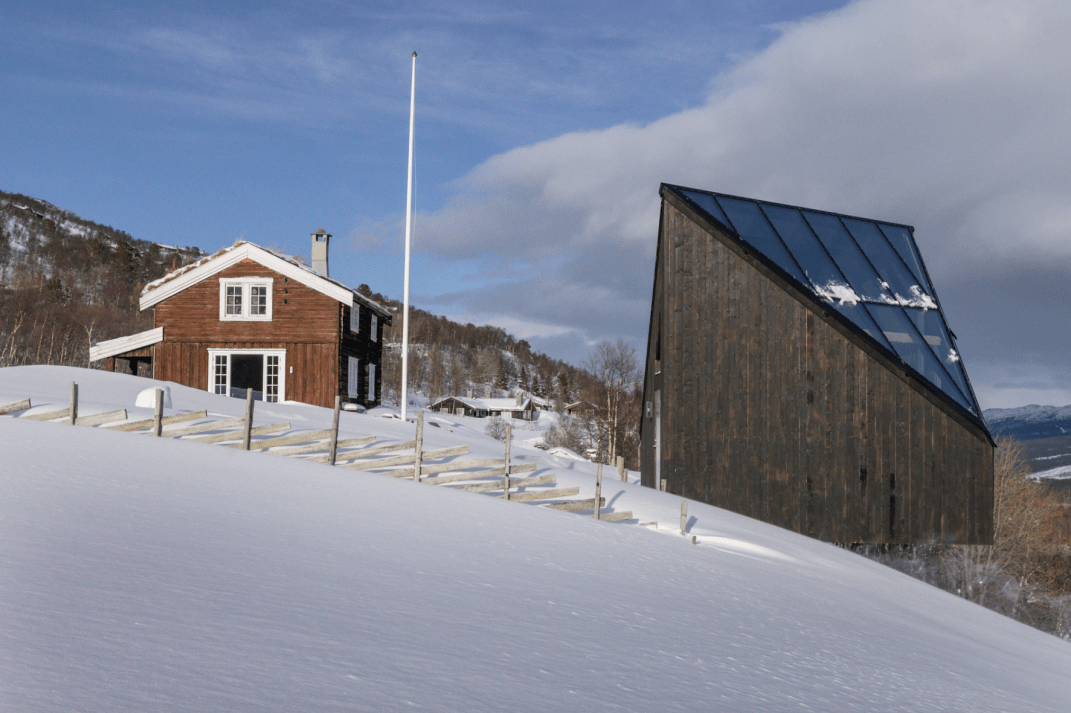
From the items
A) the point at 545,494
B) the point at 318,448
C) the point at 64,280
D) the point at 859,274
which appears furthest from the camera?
the point at 64,280

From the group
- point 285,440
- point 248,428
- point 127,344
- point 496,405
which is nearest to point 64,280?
point 496,405

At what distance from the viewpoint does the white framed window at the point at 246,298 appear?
2875cm

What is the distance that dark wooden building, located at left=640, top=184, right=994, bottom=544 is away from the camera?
18047mm

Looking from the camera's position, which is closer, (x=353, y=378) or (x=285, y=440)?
(x=285, y=440)

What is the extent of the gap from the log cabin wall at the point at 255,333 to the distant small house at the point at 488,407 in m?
75.8

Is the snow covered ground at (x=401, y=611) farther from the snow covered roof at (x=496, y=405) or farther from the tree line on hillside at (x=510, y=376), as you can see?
the snow covered roof at (x=496, y=405)

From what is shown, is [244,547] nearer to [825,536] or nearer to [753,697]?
[753,697]

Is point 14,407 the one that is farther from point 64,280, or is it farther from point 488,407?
point 64,280

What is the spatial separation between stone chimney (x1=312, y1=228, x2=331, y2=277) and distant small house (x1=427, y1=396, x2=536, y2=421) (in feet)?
238

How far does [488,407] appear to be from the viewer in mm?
111125

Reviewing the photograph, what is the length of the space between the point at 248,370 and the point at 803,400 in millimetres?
20934

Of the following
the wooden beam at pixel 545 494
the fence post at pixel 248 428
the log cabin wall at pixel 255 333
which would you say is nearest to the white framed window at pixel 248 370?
the log cabin wall at pixel 255 333

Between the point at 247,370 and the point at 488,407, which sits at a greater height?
the point at 247,370

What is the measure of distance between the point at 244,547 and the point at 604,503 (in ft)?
32.1
